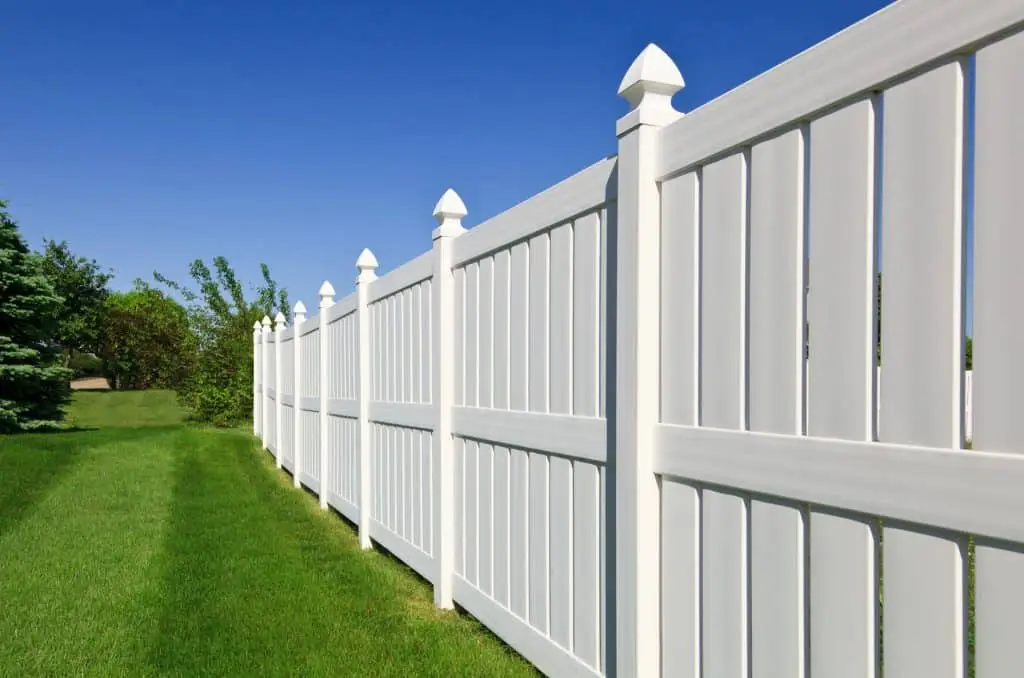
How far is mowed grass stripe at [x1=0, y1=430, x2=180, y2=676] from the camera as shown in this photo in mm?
3934

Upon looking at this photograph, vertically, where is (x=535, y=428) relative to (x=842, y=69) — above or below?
below

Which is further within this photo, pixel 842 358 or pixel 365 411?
pixel 365 411

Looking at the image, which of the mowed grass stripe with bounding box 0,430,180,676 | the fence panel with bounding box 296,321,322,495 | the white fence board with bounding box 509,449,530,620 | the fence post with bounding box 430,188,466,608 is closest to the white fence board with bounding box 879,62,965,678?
the white fence board with bounding box 509,449,530,620

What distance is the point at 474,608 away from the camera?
13.6 feet

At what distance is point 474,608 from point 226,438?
12.8 m

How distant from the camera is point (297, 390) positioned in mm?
9906

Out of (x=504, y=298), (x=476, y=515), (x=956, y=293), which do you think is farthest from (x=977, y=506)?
(x=476, y=515)

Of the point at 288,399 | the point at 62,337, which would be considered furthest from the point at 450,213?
the point at 62,337

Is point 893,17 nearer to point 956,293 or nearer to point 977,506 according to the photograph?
point 956,293

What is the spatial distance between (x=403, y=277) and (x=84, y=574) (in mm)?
2801

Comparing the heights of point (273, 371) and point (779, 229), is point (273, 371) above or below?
below

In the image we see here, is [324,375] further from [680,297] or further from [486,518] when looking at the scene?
[680,297]

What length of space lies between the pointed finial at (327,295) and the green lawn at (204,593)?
199 centimetres

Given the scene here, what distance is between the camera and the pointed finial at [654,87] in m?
2.60
